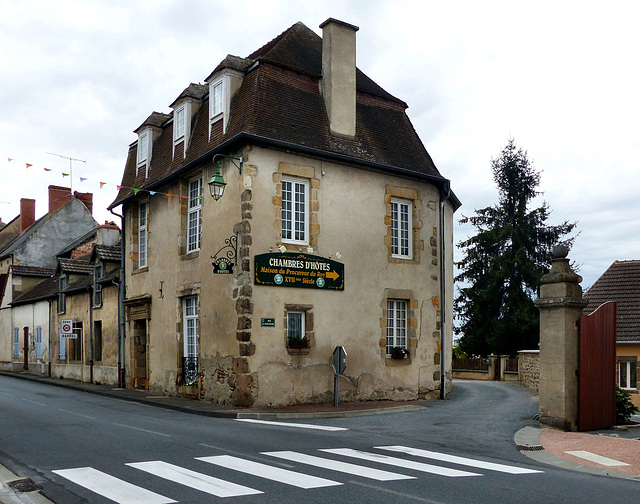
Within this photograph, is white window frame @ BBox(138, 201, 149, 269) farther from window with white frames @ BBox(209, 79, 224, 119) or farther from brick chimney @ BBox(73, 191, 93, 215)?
brick chimney @ BBox(73, 191, 93, 215)

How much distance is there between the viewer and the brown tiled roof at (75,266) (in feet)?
100

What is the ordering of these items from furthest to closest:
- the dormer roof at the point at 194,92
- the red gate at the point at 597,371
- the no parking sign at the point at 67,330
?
1. the no parking sign at the point at 67,330
2. the dormer roof at the point at 194,92
3. the red gate at the point at 597,371

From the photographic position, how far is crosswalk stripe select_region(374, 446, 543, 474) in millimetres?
8228

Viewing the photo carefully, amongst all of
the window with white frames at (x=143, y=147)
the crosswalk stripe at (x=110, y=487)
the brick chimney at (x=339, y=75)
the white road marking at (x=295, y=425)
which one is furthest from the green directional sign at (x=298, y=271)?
the crosswalk stripe at (x=110, y=487)

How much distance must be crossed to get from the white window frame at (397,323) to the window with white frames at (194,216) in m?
5.70

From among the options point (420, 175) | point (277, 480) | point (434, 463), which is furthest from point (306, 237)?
point (277, 480)

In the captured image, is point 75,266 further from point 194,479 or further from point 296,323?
point 194,479

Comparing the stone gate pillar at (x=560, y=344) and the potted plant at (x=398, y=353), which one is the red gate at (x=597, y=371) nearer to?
the stone gate pillar at (x=560, y=344)

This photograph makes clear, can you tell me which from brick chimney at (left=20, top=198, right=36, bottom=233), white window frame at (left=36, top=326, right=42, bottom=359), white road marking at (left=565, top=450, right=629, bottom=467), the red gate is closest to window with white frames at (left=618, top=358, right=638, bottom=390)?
the red gate

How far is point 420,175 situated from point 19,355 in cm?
2675

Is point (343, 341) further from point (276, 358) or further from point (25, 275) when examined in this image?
point (25, 275)

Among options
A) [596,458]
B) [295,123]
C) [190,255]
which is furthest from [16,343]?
[596,458]

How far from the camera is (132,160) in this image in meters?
24.2

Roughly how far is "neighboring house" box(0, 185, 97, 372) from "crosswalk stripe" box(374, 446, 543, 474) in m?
26.8
